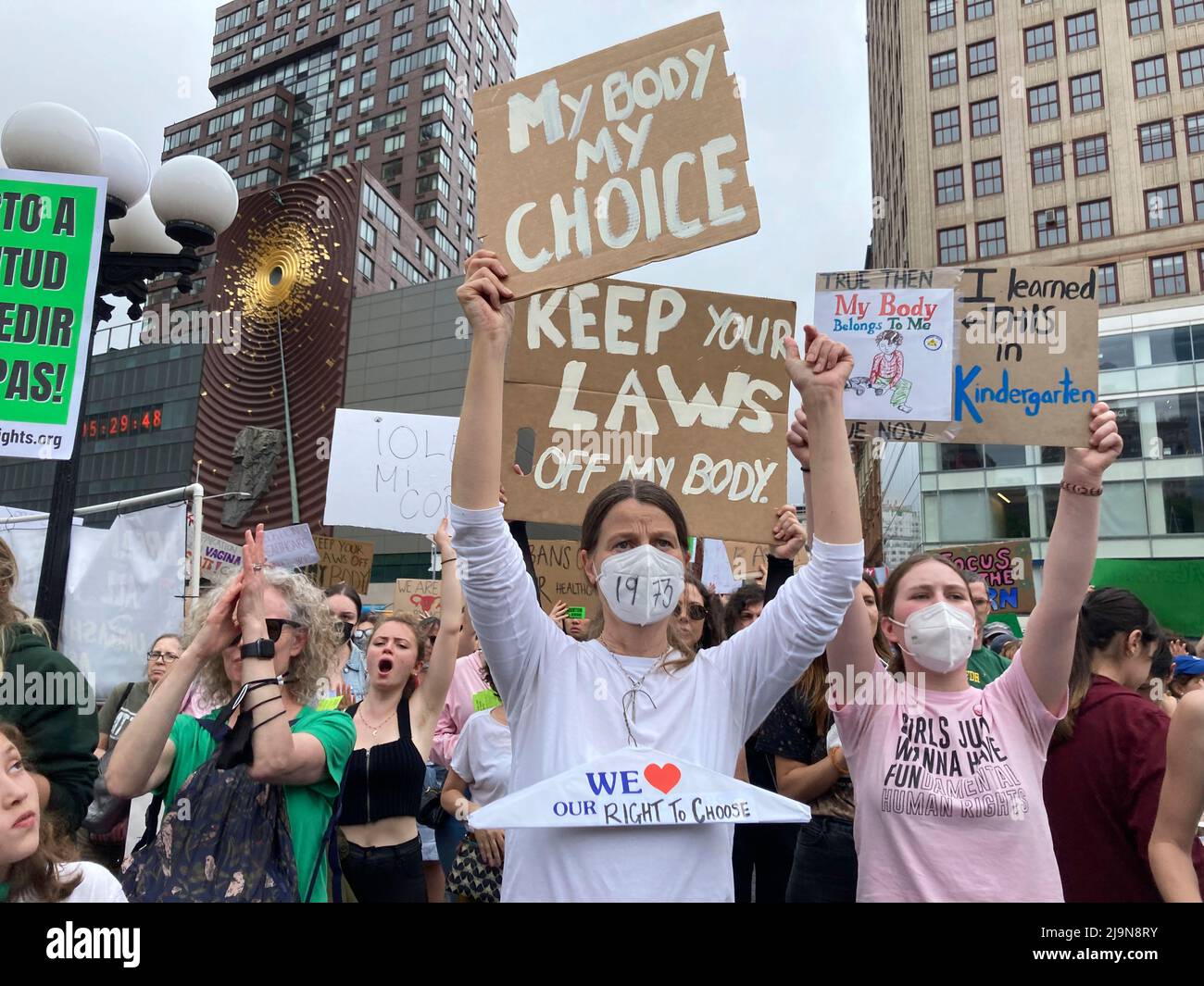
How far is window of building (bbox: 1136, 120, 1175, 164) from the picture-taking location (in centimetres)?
3375

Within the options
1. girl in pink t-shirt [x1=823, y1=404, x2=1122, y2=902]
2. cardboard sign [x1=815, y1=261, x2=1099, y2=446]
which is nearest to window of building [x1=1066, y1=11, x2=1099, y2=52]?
cardboard sign [x1=815, y1=261, x2=1099, y2=446]

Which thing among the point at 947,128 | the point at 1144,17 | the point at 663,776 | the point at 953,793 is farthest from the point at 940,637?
the point at 1144,17

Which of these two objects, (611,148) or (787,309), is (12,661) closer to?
(611,148)

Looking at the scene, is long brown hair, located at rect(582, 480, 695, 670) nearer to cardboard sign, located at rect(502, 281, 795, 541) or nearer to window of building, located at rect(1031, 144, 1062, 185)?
cardboard sign, located at rect(502, 281, 795, 541)

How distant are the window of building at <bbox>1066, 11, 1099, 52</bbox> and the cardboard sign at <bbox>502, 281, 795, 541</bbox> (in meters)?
41.3

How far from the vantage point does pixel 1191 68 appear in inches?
1334

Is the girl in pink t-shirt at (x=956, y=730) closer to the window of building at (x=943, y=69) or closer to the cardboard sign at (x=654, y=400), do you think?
the cardboard sign at (x=654, y=400)

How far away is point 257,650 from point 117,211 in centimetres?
348

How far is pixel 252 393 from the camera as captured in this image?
171ft

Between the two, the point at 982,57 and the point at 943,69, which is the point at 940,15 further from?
the point at 982,57

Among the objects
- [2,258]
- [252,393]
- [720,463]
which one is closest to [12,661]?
[2,258]

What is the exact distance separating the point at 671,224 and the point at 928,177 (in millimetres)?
40537

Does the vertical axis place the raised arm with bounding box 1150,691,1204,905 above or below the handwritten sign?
below
